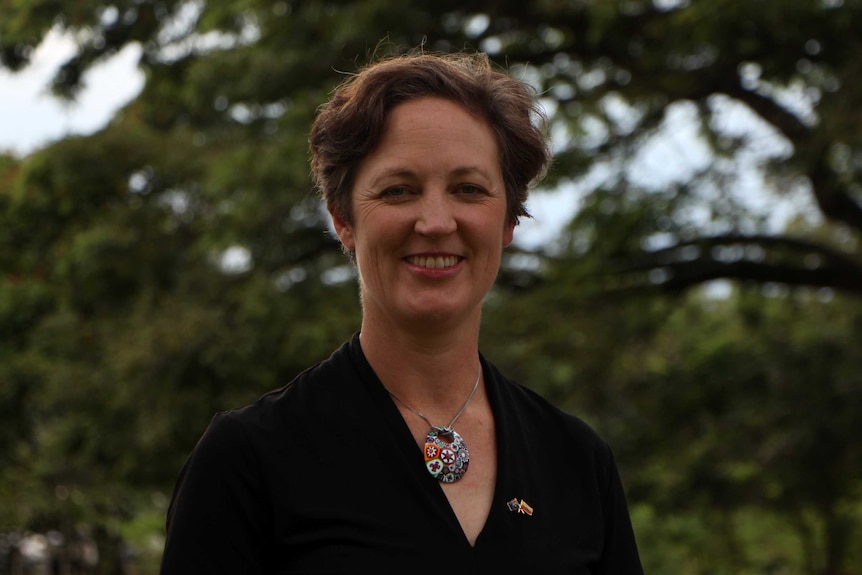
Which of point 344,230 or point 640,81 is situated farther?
point 640,81

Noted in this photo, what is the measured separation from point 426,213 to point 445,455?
1.19 ft

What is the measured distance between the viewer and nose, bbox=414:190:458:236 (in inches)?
79.7

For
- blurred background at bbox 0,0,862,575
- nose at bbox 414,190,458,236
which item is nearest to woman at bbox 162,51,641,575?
Answer: nose at bbox 414,190,458,236

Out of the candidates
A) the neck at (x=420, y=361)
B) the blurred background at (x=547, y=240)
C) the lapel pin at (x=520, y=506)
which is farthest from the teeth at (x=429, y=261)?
the blurred background at (x=547, y=240)

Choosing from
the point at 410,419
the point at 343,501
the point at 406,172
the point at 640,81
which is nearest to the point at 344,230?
the point at 406,172

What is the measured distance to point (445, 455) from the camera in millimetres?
2072

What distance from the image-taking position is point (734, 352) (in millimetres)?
12422

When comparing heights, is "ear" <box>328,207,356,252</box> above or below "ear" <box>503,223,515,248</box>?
below

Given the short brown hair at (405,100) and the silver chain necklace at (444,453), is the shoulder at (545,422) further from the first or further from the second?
the short brown hair at (405,100)

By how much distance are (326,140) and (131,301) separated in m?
10.7

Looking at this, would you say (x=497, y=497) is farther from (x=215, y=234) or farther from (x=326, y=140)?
(x=215, y=234)

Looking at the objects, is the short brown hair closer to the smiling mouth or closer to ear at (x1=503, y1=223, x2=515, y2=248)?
ear at (x1=503, y1=223, x2=515, y2=248)

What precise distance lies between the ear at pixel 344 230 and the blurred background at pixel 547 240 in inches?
272

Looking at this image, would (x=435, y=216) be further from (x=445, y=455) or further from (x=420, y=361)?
(x=445, y=455)
